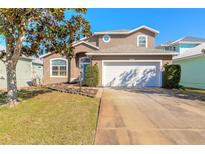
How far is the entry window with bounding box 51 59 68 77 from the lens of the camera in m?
23.4

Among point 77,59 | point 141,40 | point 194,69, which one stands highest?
point 141,40

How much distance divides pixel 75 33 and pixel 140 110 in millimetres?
5061

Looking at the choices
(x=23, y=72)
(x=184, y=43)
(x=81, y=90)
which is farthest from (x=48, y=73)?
(x=184, y=43)

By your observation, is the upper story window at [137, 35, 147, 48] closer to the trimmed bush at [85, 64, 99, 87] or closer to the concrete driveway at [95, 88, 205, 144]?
the trimmed bush at [85, 64, 99, 87]

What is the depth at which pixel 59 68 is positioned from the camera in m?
23.5

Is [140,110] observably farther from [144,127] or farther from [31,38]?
[31,38]

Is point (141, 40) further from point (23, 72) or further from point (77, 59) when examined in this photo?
point (23, 72)

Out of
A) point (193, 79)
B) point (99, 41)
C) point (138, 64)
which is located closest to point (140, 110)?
point (138, 64)

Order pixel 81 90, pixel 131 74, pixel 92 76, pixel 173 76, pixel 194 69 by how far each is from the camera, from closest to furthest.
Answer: pixel 81 90 → pixel 173 76 → pixel 92 76 → pixel 131 74 → pixel 194 69

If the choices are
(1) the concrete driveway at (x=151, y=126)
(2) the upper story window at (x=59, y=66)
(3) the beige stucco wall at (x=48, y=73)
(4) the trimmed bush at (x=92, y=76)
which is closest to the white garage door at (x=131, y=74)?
(4) the trimmed bush at (x=92, y=76)

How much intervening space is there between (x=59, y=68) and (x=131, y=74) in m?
8.50

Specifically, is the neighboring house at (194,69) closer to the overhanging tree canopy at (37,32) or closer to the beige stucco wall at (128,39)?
the beige stucco wall at (128,39)

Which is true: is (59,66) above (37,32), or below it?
below

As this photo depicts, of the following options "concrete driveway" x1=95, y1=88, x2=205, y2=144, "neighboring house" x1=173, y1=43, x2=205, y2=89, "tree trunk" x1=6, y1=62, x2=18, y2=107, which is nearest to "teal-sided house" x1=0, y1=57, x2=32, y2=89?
"tree trunk" x1=6, y1=62, x2=18, y2=107
